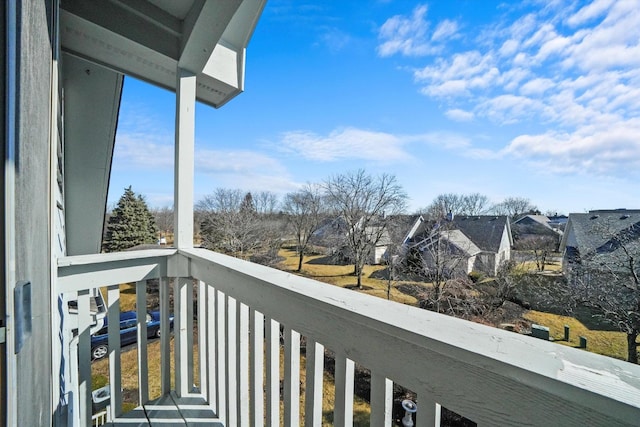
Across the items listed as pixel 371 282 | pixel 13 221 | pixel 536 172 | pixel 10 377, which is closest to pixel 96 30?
pixel 13 221

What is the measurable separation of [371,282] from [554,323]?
19.6ft

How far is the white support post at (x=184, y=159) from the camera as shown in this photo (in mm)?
1729

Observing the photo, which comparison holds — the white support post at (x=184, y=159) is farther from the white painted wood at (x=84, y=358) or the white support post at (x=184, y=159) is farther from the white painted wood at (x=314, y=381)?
the white painted wood at (x=314, y=381)

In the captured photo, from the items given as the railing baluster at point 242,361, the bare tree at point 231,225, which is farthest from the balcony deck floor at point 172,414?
the bare tree at point 231,225

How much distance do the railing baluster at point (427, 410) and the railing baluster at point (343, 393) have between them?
0.20m

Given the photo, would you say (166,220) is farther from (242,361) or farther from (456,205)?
(456,205)

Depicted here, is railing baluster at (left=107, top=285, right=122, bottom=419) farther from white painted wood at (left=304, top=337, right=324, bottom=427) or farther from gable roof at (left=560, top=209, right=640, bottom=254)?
gable roof at (left=560, top=209, right=640, bottom=254)

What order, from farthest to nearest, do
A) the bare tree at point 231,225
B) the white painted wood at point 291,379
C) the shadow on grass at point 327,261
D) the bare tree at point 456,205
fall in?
the bare tree at point 231,225
the shadow on grass at point 327,261
the bare tree at point 456,205
the white painted wood at point 291,379

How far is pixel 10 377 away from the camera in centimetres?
59

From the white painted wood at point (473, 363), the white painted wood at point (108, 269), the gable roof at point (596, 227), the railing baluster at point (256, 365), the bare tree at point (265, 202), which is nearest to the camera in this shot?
the white painted wood at point (473, 363)

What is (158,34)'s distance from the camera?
5.81 ft

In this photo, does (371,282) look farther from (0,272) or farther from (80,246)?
(0,272)

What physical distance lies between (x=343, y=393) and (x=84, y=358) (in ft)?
4.66

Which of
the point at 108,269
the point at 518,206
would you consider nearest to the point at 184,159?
the point at 108,269
